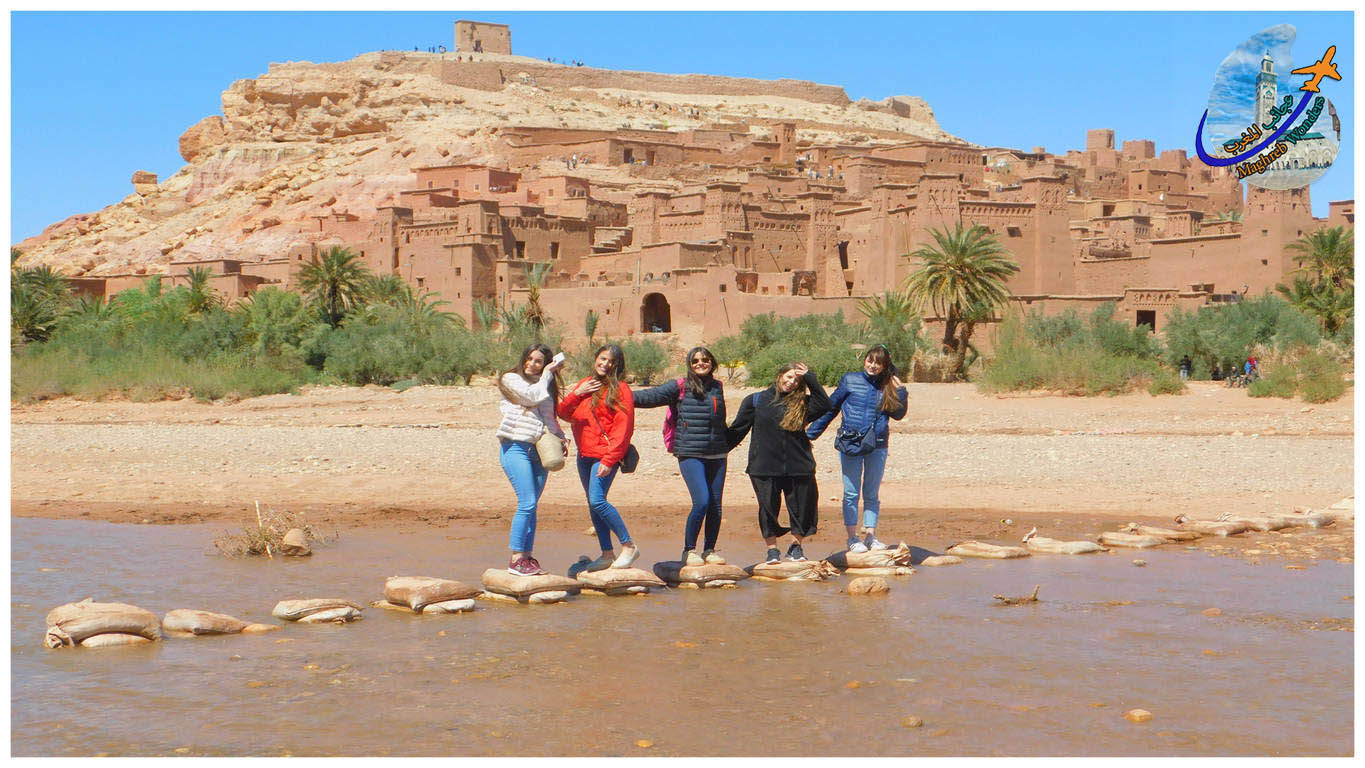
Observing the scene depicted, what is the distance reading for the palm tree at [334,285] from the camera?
121ft

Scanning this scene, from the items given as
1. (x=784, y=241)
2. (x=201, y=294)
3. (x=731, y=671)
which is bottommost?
(x=731, y=671)

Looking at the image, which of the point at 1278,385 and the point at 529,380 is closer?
the point at 529,380

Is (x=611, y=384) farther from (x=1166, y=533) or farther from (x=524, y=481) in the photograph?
(x=1166, y=533)

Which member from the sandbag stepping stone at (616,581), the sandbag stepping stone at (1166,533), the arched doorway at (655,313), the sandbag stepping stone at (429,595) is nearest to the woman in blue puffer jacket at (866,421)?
the sandbag stepping stone at (616,581)

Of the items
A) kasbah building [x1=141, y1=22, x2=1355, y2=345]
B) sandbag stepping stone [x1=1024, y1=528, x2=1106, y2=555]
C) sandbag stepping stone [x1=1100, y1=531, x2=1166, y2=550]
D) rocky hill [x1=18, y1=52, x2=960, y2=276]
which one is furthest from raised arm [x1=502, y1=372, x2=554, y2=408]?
rocky hill [x1=18, y1=52, x2=960, y2=276]

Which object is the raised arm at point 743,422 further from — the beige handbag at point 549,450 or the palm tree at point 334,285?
the palm tree at point 334,285

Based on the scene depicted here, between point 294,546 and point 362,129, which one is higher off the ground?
point 362,129

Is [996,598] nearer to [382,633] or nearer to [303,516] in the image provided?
[382,633]

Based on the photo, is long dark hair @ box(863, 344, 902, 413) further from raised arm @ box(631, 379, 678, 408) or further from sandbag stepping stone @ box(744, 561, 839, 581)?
raised arm @ box(631, 379, 678, 408)

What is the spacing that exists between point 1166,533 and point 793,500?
333 centimetres

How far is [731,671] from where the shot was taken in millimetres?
5910

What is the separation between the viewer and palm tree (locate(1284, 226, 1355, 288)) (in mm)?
31891

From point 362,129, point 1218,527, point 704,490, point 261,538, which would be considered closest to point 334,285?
point 261,538

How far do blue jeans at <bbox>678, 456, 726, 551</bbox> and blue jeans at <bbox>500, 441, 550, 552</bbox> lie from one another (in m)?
0.86
